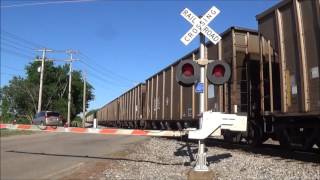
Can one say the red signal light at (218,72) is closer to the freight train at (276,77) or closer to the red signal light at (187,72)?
the red signal light at (187,72)

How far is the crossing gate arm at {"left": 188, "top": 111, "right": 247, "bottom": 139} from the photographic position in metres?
8.34

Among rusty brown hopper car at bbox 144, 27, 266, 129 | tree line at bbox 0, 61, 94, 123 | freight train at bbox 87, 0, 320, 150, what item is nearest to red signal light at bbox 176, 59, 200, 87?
freight train at bbox 87, 0, 320, 150

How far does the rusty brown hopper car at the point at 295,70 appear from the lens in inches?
422

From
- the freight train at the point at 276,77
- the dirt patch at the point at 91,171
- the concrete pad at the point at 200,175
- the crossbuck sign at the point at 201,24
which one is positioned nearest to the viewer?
the concrete pad at the point at 200,175

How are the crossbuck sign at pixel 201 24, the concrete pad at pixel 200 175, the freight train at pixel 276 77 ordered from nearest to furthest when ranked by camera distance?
the concrete pad at pixel 200 175
the crossbuck sign at pixel 201 24
the freight train at pixel 276 77

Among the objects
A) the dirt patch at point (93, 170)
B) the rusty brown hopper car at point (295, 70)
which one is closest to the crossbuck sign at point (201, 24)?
the rusty brown hopper car at point (295, 70)

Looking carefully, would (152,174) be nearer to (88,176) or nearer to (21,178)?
(88,176)

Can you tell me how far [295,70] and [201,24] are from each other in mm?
3819

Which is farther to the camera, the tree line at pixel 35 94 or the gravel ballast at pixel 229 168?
the tree line at pixel 35 94

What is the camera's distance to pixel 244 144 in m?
15.4

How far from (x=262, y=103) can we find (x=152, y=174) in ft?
16.0

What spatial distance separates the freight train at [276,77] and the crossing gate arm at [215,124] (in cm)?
245

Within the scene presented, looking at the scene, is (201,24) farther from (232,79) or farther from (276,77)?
(232,79)

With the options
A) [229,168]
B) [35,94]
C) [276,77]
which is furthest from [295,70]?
[35,94]
